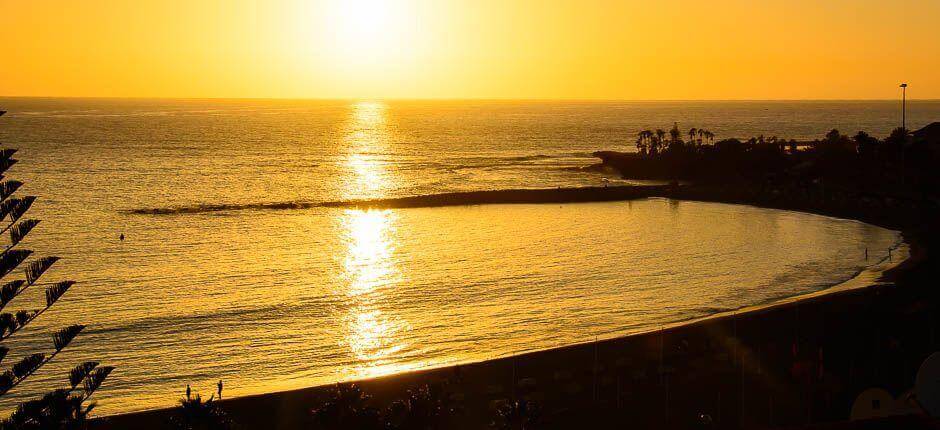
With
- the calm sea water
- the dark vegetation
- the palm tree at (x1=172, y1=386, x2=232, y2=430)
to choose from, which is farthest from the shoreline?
the dark vegetation

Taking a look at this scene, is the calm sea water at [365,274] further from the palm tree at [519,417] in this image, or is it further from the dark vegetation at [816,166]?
the palm tree at [519,417]

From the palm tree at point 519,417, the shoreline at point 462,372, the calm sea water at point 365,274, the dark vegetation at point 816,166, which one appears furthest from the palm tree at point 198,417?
the dark vegetation at point 816,166

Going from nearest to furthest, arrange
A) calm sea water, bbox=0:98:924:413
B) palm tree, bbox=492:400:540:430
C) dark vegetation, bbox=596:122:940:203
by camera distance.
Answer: palm tree, bbox=492:400:540:430 < calm sea water, bbox=0:98:924:413 < dark vegetation, bbox=596:122:940:203

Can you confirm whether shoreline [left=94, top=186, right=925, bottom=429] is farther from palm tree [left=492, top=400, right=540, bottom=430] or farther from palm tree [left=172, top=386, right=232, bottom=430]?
palm tree [left=172, top=386, right=232, bottom=430]

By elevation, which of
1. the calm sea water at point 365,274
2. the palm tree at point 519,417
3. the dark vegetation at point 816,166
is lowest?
the calm sea water at point 365,274

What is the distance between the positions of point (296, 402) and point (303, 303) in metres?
14.2

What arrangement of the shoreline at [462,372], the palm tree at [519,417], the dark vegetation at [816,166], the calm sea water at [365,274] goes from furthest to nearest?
the dark vegetation at [816,166], the calm sea water at [365,274], the shoreline at [462,372], the palm tree at [519,417]

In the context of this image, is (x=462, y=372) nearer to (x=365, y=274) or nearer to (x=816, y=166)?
(x=365, y=274)

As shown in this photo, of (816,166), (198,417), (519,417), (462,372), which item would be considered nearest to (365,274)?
(462,372)

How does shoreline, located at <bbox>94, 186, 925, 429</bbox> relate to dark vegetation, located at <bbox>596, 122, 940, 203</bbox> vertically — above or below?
below

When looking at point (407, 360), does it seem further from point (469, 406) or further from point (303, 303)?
point (303, 303)

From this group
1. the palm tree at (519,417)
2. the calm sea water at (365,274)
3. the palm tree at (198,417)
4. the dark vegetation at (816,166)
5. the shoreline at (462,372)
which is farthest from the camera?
the dark vegetation at (816,166)

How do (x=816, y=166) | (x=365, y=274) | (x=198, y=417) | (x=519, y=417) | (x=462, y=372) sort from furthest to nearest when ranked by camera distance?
(x=816, y=166) < (x=365, y=274) < (x=462, y=372) < (x=519, y=417) < (x=198, y=417)

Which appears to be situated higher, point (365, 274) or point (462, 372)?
point (462, 372)
